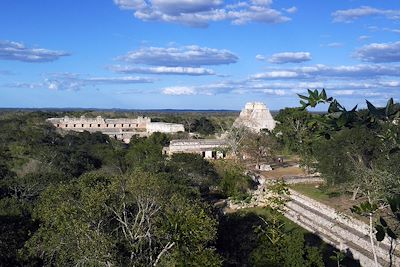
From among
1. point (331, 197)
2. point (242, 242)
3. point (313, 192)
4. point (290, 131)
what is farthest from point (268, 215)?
point (290, 131)

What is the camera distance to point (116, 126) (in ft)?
181

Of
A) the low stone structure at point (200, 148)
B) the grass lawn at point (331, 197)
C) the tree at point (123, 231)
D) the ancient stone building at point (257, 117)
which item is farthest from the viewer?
the ancient stone building at point (257, 117)

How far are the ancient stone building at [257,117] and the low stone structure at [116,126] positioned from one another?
992 cm

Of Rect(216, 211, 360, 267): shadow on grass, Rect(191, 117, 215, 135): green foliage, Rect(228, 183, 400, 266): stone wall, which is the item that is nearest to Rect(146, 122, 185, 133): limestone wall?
Rect(191, 117, 215, 135): green foliage

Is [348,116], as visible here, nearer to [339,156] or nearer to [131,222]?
[131,222]

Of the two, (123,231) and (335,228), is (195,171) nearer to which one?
(335,228)

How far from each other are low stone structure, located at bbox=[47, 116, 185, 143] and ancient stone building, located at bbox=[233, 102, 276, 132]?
992cm

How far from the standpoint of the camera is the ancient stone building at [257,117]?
42.5m

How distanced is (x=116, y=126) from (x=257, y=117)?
63.1ft

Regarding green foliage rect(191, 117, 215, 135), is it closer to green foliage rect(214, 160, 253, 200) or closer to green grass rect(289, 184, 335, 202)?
green foliage rect(214, 160, 253, 200)

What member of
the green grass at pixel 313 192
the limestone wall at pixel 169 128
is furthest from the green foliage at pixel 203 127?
the green grass at pixel 313 192

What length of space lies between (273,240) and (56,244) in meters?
5.53

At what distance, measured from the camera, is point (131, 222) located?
13820 mm

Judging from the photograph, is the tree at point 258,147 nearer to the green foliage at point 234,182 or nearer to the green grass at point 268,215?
the green foliage at point 234,182
